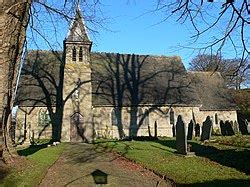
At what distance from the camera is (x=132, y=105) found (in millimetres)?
34062

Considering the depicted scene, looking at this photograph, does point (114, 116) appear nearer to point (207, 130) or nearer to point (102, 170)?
point (207, 130)

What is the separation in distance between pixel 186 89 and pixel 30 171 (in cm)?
2752

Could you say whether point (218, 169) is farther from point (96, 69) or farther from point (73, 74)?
point (96, 69)

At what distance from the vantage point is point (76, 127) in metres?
32.0

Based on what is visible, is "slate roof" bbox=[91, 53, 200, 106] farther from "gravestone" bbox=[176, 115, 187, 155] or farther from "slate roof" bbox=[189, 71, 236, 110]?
"gravestone" bbox=[176, 115, 187, 155]

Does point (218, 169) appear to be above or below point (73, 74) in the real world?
below

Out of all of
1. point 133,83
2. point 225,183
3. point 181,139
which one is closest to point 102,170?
point 225,183

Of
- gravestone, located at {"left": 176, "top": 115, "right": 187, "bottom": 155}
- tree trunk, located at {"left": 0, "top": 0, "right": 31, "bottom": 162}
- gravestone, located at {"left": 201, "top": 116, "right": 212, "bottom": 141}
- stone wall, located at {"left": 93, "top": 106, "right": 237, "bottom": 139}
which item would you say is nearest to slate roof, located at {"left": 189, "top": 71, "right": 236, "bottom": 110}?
stone wall, located at {"left": 93, "top": 106, "right": 237, "bottom": 139}

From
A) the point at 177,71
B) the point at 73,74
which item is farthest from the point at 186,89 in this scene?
the point at 73,74

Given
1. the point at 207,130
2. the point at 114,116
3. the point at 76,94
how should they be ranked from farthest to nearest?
the point at 114,116 → the point at 76,94 → the point at 207,130

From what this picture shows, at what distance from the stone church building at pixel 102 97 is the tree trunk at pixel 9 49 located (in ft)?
54.6

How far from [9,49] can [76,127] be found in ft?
66.6

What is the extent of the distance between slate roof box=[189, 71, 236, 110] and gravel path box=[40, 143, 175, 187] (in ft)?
83.3

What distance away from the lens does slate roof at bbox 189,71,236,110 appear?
38.6 metres
